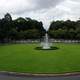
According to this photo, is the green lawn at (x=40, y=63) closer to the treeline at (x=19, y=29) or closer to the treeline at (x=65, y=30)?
the treeline at (x=19, y=29)

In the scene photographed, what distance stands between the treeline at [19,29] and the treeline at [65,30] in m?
5.95

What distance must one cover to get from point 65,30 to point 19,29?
22.1 metres

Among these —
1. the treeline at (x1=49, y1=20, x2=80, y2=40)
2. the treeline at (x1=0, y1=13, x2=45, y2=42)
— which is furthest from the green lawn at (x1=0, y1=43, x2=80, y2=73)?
the treeline at (x1=49, y1=20, x2=80, y2=40)

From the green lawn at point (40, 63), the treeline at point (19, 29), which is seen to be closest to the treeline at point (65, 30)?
the treeline at point (19, 29)

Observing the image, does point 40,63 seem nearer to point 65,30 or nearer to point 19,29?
point 65,30

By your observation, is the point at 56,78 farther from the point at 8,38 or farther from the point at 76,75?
the point at 8,38

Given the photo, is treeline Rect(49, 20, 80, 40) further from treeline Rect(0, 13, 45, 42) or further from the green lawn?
the green lawn

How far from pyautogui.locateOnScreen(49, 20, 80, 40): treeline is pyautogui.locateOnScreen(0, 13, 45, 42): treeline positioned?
5.95 m

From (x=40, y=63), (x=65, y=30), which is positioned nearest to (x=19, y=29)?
(x=65, y=30)

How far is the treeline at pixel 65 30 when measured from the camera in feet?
298

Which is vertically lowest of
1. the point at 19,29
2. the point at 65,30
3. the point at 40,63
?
the point at 40,63

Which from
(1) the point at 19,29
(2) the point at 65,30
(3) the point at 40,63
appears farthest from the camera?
(1) the point at 19,29

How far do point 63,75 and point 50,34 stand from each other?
274 feet

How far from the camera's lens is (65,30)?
98125 millimetres
